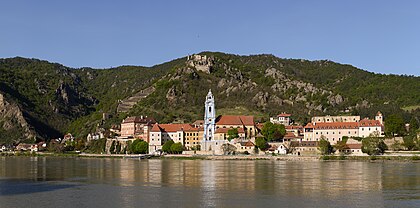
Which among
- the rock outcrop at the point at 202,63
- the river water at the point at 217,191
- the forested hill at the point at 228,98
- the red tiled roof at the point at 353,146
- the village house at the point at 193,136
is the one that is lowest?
the river water at the point at 217,191

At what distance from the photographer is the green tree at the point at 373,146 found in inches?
3258

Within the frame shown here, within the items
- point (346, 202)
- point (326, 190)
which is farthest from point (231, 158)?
point (346, 202)

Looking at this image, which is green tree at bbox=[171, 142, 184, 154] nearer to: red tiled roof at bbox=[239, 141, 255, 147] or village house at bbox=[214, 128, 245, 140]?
village house at bbox=[214, 128, 245, 140]

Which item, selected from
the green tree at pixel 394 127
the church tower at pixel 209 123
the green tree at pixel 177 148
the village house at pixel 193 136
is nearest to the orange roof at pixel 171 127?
the village house at pixel 193 136

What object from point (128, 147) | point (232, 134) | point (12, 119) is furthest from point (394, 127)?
point (12, 119)

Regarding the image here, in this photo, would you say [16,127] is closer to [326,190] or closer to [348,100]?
[348,100]

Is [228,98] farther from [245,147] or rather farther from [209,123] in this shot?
[245,147]

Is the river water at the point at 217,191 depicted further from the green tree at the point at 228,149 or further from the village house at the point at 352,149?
the green tree at the point at 228,149

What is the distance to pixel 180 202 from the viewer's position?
3172 centimetres

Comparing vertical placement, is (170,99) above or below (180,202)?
above

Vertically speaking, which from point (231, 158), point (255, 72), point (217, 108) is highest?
point (255, 72)

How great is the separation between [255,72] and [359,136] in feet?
311

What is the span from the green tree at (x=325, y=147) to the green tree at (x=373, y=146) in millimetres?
5812

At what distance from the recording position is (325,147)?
8725 cm
